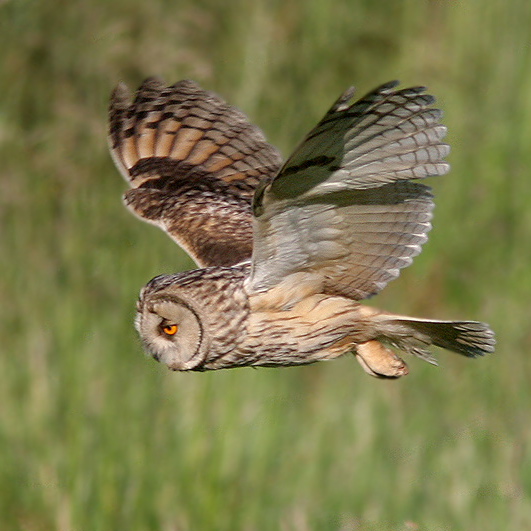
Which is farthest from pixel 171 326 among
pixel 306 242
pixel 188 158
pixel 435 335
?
pixel 188 158

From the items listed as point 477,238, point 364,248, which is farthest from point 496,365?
point 364,248

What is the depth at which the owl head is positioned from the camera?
4.02m

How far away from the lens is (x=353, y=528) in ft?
13.9

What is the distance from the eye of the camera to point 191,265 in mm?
5289

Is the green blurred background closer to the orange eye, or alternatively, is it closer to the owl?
the owl

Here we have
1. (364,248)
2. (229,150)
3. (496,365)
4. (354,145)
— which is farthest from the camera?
(496,365)

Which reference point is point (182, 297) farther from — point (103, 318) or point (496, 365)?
point (496, 365)

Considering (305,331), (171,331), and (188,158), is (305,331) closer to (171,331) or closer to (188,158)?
(171,331)

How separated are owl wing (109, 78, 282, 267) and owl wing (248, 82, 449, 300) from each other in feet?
2.16

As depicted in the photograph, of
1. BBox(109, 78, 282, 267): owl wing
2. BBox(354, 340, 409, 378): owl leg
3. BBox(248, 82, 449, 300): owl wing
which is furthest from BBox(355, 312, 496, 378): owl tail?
BBox(109, 78, 282, 267): owl wing

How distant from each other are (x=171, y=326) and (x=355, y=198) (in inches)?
27.5

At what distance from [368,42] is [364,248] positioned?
10.9 ft

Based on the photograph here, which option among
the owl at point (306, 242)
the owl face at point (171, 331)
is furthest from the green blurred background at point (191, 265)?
the owl face at point (171, 331)

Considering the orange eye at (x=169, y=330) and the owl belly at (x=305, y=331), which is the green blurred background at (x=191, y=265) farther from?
the orange eye at (x=169, y=330)
